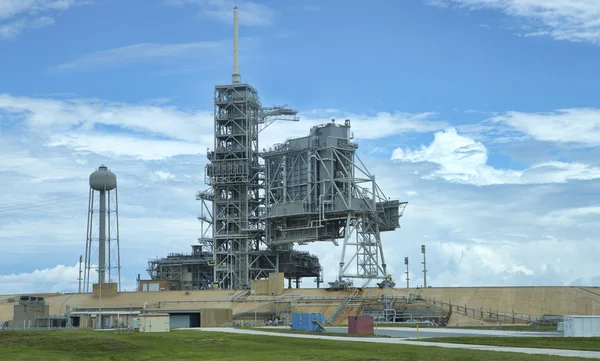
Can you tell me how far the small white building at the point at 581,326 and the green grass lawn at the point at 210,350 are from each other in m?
15.7

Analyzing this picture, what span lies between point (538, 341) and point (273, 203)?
72.2m

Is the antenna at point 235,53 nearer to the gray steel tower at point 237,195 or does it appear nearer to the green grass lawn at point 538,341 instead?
the gray steel tower at point 237,195

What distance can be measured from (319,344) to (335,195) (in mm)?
59509

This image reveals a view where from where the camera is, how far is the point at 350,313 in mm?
97312

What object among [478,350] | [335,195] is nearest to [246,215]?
[335,195]

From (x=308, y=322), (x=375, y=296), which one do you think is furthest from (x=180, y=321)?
(x=308, y=322)

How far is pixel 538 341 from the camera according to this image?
54.1 m

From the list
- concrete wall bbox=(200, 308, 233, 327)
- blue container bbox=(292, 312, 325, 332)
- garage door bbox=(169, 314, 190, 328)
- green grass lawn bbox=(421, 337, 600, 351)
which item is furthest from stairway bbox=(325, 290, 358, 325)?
green grass lawn bbox=(421, 337, 600, 351)

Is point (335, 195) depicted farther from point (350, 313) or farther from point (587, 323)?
point (587, 323)

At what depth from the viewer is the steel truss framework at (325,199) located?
11281 cm

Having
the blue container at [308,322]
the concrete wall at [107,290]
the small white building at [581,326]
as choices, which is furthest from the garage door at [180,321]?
the small white building at [581,326]

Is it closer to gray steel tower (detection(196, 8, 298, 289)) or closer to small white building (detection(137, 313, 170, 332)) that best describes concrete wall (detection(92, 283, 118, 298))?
gray steel tower (detection(196, 8, 298, 289))

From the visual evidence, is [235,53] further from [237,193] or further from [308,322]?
[308,322]

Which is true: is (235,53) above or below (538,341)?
above
